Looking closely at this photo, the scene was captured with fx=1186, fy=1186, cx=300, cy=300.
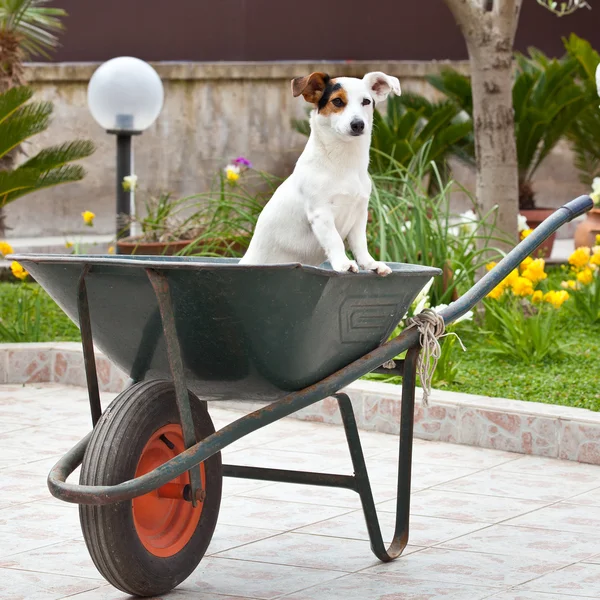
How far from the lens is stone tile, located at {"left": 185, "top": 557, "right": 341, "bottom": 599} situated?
2984 mm

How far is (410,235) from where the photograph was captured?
5938mm

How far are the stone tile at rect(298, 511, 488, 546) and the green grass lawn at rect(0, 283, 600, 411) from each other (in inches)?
51.9

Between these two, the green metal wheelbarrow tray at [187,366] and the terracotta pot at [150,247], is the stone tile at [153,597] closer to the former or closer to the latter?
the green metal wheelbarrow tray at [187,366]

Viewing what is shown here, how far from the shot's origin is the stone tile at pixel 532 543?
3.27m

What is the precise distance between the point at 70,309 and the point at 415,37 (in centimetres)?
1136

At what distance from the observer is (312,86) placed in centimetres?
292

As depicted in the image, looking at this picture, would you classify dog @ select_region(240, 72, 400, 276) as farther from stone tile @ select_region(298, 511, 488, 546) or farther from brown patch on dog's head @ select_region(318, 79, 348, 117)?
stone tile @ select_region(298, 511, 488, 546)

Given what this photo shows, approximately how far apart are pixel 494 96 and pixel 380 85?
3.63 metres

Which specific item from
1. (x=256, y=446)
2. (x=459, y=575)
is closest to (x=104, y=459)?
(x=459, y=575)

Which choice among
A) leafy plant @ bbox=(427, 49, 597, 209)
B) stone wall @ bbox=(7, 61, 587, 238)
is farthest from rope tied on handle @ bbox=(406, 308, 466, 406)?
stone wall @ bbox=(7, 61, 587, 238)

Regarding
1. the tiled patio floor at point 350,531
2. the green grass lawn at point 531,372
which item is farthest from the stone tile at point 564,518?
the green grass lawn at point 531,372

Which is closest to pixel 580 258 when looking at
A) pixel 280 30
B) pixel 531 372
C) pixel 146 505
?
pixel 531 372

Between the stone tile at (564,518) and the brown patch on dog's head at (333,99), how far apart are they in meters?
1.44

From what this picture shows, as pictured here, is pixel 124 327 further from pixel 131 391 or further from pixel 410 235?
pixel 410 235
